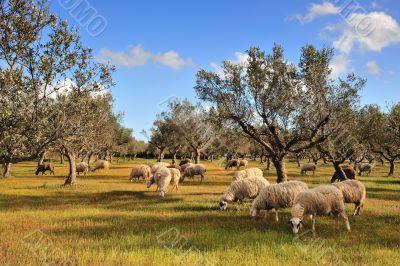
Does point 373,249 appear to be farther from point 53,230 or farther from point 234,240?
point 53,230

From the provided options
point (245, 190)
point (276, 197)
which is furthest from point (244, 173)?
point (276, 197)

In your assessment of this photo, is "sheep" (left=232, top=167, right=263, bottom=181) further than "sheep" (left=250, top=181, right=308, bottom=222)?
Yes

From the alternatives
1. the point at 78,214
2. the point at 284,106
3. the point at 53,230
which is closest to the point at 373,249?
the point at 53,230

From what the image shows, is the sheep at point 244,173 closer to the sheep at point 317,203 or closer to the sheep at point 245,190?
the sheep at point 245,190

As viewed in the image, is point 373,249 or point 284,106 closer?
point 373,249

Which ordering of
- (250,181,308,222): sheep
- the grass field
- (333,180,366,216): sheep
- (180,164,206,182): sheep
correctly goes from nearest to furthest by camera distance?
the grass field, (250,181,308,222): sheep, (333,180,366,216): sheep, (180,164,206,182): sheep

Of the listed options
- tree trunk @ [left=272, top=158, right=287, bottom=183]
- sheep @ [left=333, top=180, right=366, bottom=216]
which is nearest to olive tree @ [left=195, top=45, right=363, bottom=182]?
tree trunk @ [left=272, top=158, right=287, bottom=183]

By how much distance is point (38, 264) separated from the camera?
9.80m

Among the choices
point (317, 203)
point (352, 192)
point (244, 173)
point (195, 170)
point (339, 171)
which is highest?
point (339, 171)

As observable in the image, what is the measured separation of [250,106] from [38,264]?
867 inches

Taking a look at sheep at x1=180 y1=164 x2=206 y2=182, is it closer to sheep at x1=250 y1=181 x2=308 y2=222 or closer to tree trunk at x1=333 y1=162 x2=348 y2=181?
tree trunk at x1=333 y1=162 x2=348 y2=181

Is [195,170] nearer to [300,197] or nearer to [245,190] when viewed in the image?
[245,190]

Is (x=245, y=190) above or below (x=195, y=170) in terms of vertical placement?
below

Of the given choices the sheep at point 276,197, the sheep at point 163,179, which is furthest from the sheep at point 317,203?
the sheep at point 163,179
